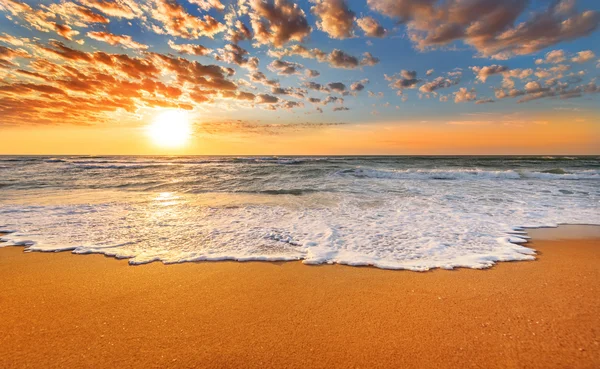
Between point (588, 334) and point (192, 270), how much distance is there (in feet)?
15.5

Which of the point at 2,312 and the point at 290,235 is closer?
the point at 2,312

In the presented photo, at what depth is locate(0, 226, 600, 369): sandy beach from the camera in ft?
7.78

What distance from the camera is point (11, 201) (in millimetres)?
9734

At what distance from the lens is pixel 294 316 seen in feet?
9.68

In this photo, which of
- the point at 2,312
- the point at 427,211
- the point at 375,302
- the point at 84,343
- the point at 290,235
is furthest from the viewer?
the point at 427,211

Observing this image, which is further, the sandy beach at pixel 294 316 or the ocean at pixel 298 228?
the ocean at pixel 298 228

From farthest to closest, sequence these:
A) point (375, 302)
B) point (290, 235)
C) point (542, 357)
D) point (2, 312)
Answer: point (290, 235) < point (375, 302) < point (2, 312) < point (542, 357)

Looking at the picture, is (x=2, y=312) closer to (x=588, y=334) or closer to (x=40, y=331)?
(x=40, y=331)

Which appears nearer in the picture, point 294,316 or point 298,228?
point 294,316

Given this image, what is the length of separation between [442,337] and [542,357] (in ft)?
2.58

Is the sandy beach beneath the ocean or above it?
above

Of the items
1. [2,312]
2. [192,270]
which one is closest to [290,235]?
[192,270]

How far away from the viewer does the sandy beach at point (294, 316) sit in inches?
93.4

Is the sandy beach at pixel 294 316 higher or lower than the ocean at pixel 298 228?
higher
